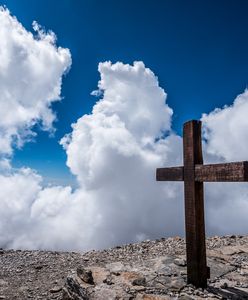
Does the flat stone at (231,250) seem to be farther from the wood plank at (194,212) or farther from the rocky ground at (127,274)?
the wood plank at (194,212)

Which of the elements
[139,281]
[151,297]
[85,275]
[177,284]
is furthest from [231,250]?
[85,275]

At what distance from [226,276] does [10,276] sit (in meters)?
7.37

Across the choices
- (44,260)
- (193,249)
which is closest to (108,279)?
(193,249)

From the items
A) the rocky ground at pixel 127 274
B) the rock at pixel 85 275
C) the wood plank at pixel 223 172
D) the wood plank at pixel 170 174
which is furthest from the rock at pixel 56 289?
the wood plank at pixel 223 172

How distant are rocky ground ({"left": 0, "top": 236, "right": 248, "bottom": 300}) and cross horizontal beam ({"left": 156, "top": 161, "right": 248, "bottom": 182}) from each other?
2182 mm

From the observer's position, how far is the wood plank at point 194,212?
645 centimetres

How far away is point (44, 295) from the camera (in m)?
9.05

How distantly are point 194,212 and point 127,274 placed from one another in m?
2.25

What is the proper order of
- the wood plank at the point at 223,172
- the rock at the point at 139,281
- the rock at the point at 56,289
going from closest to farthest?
the wood plank at the point at 223,172 → the rock at the point at 139,281 → the rock at the point at 56,289

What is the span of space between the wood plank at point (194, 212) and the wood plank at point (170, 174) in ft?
0.84

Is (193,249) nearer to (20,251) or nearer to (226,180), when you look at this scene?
(226,180)

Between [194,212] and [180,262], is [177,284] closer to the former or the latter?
[180,262]

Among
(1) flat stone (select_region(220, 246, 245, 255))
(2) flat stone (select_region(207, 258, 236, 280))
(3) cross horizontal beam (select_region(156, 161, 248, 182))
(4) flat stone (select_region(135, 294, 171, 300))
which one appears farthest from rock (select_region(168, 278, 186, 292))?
(1) flat stone (select_region(220, 246, 245, 255))

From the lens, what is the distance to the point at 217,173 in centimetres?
589
